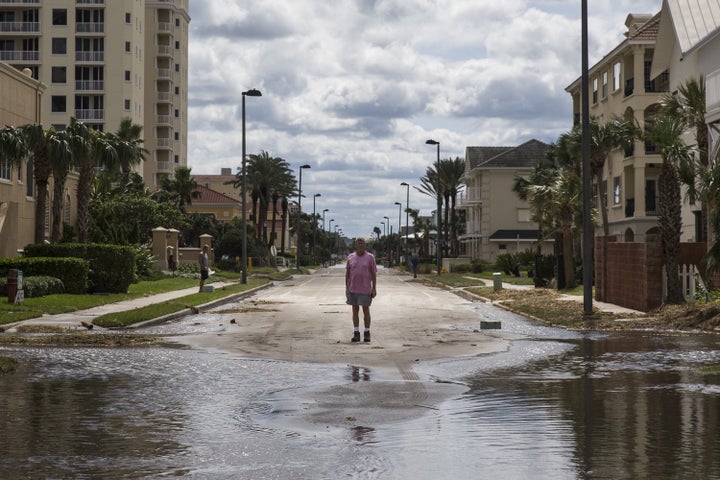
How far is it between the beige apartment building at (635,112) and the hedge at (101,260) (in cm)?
2835

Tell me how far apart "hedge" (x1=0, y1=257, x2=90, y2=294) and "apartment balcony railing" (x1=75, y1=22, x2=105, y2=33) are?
243 ft

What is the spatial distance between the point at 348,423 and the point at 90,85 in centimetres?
9794

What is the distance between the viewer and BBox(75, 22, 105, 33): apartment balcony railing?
333ft

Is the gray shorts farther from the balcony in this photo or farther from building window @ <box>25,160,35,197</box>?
the balcony

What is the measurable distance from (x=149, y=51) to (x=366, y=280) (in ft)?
326

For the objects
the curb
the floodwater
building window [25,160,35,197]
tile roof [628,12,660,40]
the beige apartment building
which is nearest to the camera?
the floodwater

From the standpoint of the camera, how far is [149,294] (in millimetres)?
36406

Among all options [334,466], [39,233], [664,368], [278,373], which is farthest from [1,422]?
[39,233]

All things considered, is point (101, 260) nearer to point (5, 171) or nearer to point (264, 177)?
point (5, 171)

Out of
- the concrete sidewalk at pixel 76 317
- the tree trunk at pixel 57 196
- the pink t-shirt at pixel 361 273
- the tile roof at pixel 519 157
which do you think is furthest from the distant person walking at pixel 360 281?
the tile roof at pixel 519 157

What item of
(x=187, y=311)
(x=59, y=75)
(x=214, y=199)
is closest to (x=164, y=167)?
(x=59, y=75)

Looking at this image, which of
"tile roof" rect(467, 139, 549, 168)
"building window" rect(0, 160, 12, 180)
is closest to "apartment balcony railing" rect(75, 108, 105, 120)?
"tile roof" rect(467, 139, 549, 168)

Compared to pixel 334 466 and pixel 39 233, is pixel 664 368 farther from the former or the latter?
pixel 39 233

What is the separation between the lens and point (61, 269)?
105 ft
